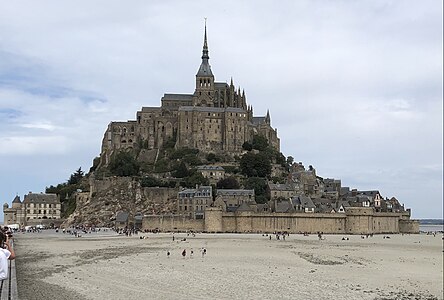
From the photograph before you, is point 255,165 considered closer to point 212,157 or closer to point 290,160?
point 212,157

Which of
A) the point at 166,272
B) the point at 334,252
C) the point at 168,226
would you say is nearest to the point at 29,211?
the point at 168,226

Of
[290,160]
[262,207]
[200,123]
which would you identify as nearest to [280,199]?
[262,207]

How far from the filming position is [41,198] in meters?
78.9

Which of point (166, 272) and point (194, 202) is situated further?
point (194, 202)

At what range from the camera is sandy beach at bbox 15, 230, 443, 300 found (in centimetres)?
1891

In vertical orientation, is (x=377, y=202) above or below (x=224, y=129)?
below

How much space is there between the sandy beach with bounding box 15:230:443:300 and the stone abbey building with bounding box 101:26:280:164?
4768cm

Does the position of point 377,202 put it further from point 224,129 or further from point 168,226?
point 168,226

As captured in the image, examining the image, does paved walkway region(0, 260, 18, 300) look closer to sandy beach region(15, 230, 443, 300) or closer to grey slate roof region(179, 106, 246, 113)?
sandy beach region(15, 230, 443, 300)

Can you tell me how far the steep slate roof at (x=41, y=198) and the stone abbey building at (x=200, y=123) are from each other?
11904 millimetres

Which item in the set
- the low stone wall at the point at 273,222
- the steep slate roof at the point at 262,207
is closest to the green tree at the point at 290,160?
the steep slate roof at the point at 262,207

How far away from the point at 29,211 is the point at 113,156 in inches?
593

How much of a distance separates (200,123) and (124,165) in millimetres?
13720

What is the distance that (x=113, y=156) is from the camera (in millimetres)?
86500
